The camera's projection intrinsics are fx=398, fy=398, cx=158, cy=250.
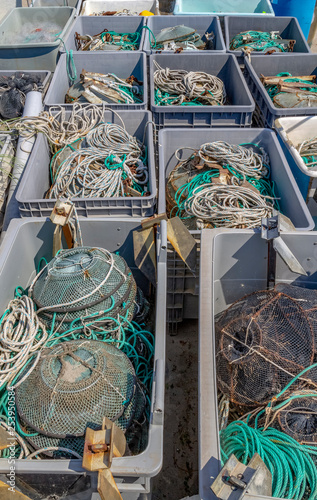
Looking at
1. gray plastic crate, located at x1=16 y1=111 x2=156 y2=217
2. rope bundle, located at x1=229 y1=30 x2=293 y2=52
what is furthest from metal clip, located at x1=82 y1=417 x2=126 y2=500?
rope bundle, located at x1=229 y1=30 x2=293 y2=52

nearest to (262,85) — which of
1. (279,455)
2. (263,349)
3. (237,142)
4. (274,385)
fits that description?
(237,142)

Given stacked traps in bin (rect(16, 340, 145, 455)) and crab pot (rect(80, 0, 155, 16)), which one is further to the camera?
crab pot (rect(80, 0, 155, 16))

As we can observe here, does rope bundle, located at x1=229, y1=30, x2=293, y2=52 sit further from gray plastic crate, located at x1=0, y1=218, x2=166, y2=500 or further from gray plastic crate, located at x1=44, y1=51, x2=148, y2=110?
gray plastic crate, located at x1=0, y1=218, x2=166, y2=500

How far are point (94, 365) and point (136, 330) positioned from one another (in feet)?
1.69

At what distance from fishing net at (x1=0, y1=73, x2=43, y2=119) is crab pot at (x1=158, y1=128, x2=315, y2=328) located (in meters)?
1.84

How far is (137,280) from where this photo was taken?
2914 millimetres

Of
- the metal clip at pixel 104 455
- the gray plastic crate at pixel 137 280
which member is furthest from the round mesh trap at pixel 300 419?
the metal clip at pixel 104 455

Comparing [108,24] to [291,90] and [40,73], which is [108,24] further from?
[291,90]

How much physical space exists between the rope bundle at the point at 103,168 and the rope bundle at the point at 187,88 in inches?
37.8

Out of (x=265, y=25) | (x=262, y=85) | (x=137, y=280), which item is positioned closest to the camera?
(x=137, y=280)

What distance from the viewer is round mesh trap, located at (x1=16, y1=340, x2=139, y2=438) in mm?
1870

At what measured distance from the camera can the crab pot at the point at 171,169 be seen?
9.35 ft

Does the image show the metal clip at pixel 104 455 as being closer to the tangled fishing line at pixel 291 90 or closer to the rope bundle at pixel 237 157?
the rope bundle at pixel 237 157

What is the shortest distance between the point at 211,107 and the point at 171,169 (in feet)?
2.19
